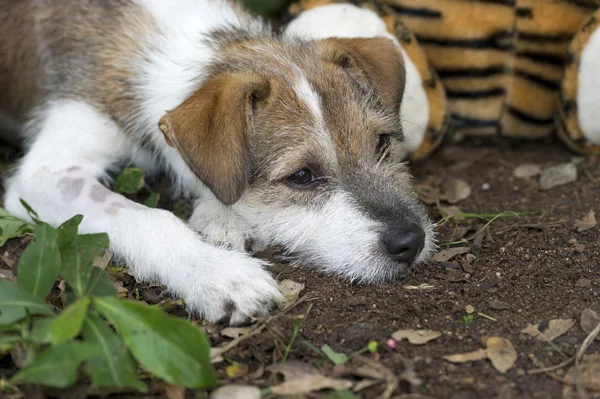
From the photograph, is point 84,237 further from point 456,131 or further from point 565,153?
point 565,153

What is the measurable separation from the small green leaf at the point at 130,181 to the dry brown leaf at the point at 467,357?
2448mm

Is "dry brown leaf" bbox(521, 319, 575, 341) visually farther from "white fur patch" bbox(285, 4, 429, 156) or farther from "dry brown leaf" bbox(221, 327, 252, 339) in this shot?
"white fur patch" bbox(285, 4, 429, 156)

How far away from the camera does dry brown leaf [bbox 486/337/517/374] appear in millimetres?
3334

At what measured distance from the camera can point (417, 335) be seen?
3545 mm

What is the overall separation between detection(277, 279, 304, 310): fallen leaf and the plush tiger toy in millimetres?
1988

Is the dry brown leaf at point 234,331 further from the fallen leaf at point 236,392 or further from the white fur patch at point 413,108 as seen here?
the white fur patch at point 413,108

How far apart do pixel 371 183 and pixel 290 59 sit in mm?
940

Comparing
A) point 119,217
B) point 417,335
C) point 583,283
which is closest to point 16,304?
point 119,217

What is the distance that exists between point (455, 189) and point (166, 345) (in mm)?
2951

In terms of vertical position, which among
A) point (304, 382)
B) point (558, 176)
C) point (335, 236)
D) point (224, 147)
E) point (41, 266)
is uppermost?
point (224, 147)

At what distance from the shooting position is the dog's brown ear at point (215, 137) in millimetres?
3906

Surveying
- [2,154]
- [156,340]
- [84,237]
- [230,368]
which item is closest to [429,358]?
[230,368]

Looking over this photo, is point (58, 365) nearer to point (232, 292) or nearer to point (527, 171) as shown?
point (232, 292)

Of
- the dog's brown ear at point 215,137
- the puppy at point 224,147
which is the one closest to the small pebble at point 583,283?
the puppy at point 224,147
